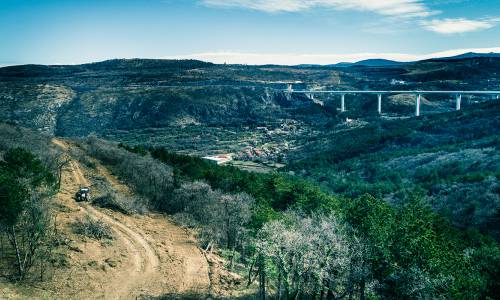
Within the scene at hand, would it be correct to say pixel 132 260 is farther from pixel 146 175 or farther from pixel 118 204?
pixel 146 175

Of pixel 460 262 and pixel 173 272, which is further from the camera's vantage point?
pixel 173 272

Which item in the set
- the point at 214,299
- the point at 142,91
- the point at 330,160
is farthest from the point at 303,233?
the point at 142,91

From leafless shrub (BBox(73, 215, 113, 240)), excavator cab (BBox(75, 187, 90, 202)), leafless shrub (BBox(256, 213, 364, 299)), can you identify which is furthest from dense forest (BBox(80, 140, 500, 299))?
excavator cab (BBox(75, 187, 90, 202))

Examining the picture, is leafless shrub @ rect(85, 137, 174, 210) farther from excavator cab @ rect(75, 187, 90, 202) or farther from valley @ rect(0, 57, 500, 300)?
excavator cab @ rect(75, 187, 90, 202)

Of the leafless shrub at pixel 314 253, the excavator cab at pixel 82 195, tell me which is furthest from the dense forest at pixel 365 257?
the excavator cab at pixel 82 195

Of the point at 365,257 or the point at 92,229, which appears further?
the point at 92,229

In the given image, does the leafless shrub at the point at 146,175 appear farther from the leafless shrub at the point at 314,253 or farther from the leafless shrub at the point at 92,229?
the leafless shrub at the point at 314,253

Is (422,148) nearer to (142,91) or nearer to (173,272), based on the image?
(173,272)

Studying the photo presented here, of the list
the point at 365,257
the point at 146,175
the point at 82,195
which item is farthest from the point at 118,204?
the point at 365,257
